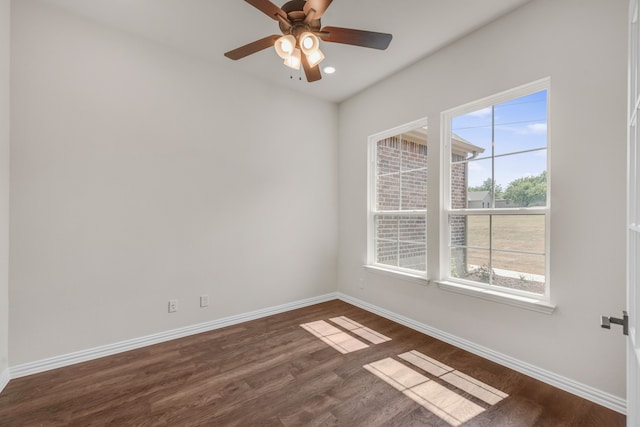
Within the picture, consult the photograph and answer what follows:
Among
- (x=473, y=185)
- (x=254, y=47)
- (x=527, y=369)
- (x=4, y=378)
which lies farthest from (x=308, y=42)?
(x=4, y=378)

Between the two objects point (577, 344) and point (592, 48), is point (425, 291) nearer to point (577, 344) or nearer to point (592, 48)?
point (577, 344)

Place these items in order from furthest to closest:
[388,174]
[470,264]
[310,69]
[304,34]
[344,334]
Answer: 1. [388,174]
2. [344,334]
3. [470,264]
4. [310,69]
5. [304,34]

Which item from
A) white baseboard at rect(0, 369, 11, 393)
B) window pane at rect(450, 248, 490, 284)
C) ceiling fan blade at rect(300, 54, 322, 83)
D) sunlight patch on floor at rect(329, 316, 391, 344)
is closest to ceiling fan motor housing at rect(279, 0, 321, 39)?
ceiling fan blade at rect(300, 54, 322, 83)

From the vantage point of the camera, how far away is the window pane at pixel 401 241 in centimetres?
309

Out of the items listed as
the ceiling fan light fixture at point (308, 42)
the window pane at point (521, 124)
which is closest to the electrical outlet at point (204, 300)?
the ceiling fan light fixture at point (308, 42)

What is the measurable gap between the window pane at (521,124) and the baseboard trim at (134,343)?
2924mm

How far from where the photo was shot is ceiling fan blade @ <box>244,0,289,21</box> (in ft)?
5.13

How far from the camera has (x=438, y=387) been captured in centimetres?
200

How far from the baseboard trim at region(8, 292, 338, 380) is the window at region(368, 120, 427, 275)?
54.9 inches

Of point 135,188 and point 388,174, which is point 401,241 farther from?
point 135,188

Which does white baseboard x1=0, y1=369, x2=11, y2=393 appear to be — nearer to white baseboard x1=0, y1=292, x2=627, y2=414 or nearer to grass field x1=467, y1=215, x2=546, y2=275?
white baseboard x1=0, y1=292, x2=627, y2=414

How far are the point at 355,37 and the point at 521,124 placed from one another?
1.55 meters

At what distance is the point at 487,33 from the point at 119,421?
13.0ft

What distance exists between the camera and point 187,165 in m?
2.86
